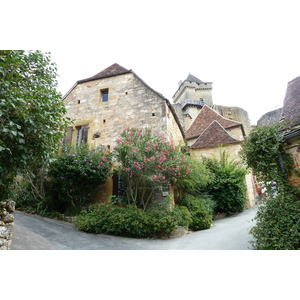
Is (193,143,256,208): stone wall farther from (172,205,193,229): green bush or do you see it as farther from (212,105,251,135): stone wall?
(212,105,251,135): stone wall

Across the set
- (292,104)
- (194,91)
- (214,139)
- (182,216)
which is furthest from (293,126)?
(194,91)

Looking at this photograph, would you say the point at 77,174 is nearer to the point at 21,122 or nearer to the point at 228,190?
the point at 21,122

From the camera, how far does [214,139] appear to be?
43.8 feet

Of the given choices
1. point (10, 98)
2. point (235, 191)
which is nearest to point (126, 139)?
point (10, 98)

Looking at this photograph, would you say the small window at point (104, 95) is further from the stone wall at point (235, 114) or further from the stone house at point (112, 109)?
the stone wall at point (235, 114)

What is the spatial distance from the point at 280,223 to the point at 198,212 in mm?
4048

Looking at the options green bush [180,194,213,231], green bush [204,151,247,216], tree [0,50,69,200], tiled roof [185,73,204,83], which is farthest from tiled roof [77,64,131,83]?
tiled roof [185,73,204,83]

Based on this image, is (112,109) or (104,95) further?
(104,95)

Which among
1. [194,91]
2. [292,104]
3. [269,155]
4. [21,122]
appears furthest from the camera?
[194,91]

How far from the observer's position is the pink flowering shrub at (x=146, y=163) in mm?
6793

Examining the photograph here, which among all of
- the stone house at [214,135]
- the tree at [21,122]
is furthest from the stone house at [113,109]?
Answer: the tree at [21,122]

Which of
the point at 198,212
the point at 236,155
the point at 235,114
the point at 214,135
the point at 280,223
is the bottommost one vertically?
the point at 280,223

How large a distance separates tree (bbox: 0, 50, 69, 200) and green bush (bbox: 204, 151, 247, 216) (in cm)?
800

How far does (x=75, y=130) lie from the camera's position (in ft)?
33.4
